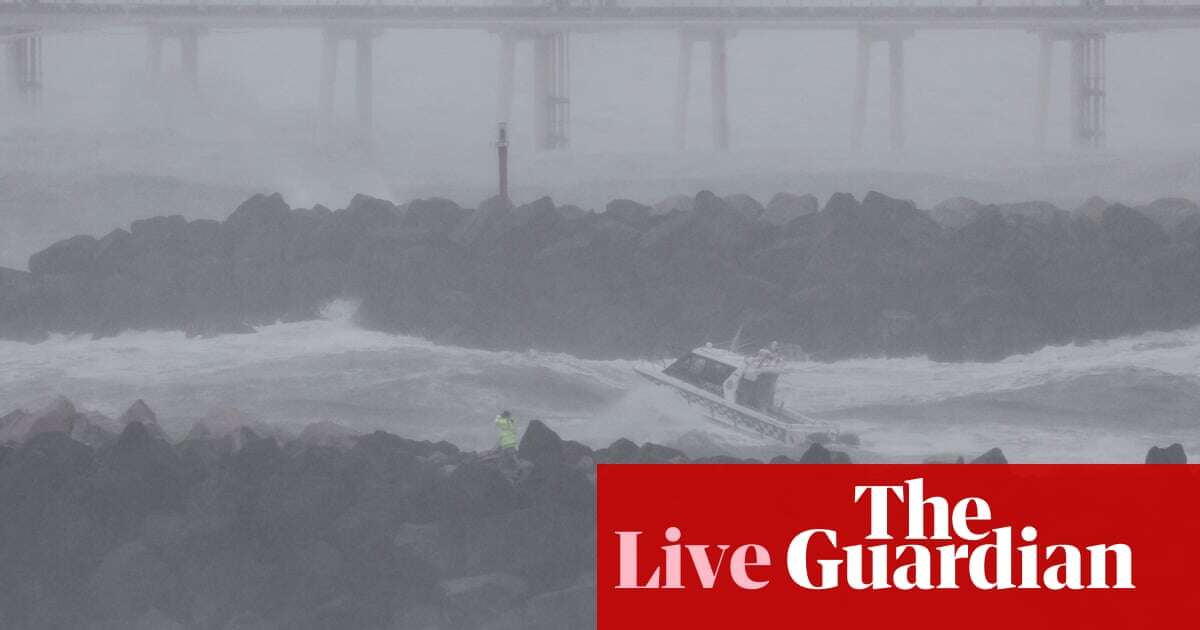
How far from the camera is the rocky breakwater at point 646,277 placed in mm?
18188

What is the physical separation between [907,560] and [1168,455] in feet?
11.5

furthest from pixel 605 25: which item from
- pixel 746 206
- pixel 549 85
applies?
pixel 746 206

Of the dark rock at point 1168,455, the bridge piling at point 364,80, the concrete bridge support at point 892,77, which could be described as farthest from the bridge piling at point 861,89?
the dark rock at point 1168,455

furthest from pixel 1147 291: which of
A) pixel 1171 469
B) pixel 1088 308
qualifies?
pixel 1171 469

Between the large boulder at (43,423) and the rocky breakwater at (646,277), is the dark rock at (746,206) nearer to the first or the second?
the rocky breakwater at (646,277)

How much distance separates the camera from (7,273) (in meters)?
19.9

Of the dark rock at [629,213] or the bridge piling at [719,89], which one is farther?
the bridge piling at [719,89]

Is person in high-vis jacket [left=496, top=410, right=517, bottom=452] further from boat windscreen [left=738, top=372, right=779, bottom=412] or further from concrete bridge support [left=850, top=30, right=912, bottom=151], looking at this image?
concrete bridge support [left=850, top=30, right=912, bottom=151]

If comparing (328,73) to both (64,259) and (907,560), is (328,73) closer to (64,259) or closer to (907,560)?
(64,259)

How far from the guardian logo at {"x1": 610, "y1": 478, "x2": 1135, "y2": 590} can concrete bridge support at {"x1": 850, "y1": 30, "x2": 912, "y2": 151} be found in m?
25.1

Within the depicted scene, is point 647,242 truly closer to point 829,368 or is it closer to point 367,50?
point 829,368

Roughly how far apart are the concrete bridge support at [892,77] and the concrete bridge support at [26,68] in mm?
14770

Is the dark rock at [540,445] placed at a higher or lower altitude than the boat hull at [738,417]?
higher

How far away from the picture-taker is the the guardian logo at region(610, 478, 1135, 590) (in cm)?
1042
